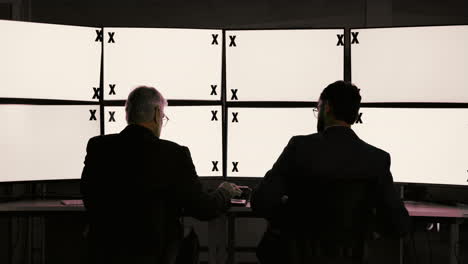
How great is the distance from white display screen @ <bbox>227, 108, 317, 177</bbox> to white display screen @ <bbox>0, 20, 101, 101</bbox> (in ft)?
2.88

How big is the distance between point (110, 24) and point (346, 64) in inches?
62.3

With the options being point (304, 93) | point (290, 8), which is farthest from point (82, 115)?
point (290, 8)

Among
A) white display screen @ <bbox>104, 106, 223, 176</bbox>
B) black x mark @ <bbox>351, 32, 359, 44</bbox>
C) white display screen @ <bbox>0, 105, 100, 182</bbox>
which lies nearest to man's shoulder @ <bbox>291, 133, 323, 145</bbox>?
white display screen @ <bbox>104, 106, 223, 176</bbox>

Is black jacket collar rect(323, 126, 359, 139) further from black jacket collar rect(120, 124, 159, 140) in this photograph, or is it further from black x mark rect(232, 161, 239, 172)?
black x mark rect(232, 161, 239, 172)

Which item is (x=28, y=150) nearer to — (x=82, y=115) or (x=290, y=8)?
(x=82, y=115)

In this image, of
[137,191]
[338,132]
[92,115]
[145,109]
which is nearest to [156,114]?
[145,109]

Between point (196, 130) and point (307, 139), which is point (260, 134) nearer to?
point (196, 130)

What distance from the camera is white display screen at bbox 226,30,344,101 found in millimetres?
3031

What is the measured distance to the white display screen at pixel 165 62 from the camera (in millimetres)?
3041

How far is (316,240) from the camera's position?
188 centimetres

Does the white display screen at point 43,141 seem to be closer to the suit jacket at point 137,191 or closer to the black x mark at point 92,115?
the black x mark at point 92,115

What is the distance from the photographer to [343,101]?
2057 millimetres

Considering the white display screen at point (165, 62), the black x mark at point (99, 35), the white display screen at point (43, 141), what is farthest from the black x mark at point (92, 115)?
the black x mark at point (99, 35)

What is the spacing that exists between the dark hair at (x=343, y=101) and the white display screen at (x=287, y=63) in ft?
3.12
